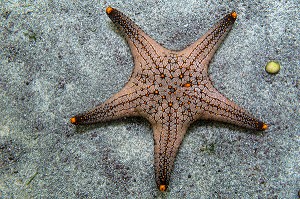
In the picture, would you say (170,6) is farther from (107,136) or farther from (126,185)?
(126,185)

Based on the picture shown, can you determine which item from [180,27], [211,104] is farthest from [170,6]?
[211,104]

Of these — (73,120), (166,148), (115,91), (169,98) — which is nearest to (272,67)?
(169,98)

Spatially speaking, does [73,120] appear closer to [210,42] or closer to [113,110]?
[113,110]

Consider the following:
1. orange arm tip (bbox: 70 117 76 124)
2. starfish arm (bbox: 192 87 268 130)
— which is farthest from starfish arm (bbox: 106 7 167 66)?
orange arm tip (bbox: 70 117 76 124)

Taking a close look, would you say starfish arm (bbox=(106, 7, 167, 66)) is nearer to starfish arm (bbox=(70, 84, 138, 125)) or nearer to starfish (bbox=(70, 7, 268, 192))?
starfish (bbox=(70, 7, 268, 192))

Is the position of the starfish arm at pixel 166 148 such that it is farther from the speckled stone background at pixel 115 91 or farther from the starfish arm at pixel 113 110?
the starfish arm at pixel 113 110

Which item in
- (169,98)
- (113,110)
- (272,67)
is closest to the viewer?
(169,98)
